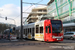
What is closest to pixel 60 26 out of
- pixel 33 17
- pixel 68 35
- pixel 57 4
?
pixel 68 35

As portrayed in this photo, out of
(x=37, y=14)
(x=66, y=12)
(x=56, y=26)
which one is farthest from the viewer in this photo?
(x=37, y=14)

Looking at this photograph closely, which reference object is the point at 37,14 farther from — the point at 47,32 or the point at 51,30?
the point at 51,30

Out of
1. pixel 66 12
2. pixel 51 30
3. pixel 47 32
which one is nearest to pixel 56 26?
pixel 51 30

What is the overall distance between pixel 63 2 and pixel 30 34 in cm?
3174

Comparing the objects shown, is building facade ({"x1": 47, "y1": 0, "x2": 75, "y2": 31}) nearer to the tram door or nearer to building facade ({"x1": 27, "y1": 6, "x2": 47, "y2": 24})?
the tram door

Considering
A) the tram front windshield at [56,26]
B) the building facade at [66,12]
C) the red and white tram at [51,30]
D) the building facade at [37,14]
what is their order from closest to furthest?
1. the red and white tram at [51,30]
2. the tram front windshield at [56,26]
3. the building facade at [66,12]
4. the building facade at [37,14]

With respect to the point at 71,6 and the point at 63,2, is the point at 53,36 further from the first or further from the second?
the point at 63,2

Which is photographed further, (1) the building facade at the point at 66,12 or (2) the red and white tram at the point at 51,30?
(1) the building facade at the point at 66,12

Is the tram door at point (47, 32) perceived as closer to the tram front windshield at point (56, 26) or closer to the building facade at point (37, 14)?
the tram front windshield at point (56, 26)

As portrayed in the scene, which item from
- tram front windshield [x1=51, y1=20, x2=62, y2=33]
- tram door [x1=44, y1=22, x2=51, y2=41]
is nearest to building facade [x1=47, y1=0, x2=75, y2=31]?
tram front windshield [x1=51, y1=20, x2=62, y2=33]

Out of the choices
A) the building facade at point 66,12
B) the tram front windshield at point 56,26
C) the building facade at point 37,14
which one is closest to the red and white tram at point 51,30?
the tram front windshield at point 56,26

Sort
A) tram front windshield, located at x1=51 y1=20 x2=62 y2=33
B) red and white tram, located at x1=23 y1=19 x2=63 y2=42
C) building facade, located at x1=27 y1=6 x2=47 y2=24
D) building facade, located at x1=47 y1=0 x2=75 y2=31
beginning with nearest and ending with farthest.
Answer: red and white tram, located at x1=23 y1=19 x2=63 y2=42 → tram front windshield, located at x1=51 y1=20 x2=62 y2=33 → building facade, located at x1=47 y1=0 x2=75 y2=31 → building facade, located at x1=27 y1=6 x2=47 y2=24

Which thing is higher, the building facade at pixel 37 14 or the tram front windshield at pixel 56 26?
the building facade at pixel 37 14

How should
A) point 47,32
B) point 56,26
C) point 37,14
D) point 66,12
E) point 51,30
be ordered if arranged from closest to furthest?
1. point 51,30
2. point 56,26
3. point 47,32
4. point 66,12
5. point 37,14
